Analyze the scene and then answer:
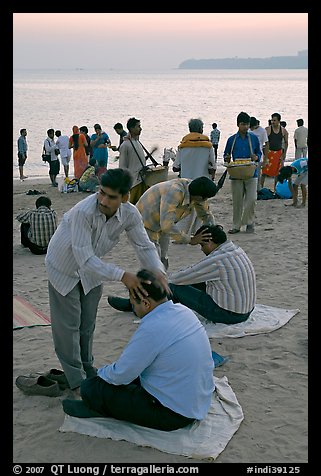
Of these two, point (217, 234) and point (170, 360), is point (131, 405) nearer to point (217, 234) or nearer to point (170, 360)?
point (170, 360)

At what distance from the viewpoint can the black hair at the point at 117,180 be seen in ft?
11.9

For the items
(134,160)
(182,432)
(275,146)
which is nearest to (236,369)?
(182,432)

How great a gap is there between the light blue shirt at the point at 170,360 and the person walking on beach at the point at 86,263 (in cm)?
20

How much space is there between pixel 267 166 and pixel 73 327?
348 inches

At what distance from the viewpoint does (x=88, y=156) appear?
47.5ft

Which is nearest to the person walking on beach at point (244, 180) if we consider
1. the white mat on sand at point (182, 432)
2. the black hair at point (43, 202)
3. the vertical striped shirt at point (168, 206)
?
the black hair at point (43, 202)

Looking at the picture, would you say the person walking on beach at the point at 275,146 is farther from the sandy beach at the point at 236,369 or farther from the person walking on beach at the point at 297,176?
the sandy beach at the point at 236,369

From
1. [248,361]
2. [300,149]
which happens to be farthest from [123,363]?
[300,149]

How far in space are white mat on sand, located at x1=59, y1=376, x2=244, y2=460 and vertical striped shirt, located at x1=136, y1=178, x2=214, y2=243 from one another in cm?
191

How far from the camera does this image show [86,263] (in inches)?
147

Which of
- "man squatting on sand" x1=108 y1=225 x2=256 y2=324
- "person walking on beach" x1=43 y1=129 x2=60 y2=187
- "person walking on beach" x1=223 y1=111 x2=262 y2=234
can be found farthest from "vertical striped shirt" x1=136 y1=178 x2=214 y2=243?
"person walking on beach" x1=43 y1=129 x2=60 y2=187

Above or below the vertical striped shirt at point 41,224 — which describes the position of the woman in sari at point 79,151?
above

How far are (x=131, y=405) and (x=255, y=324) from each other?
6.60 feet
